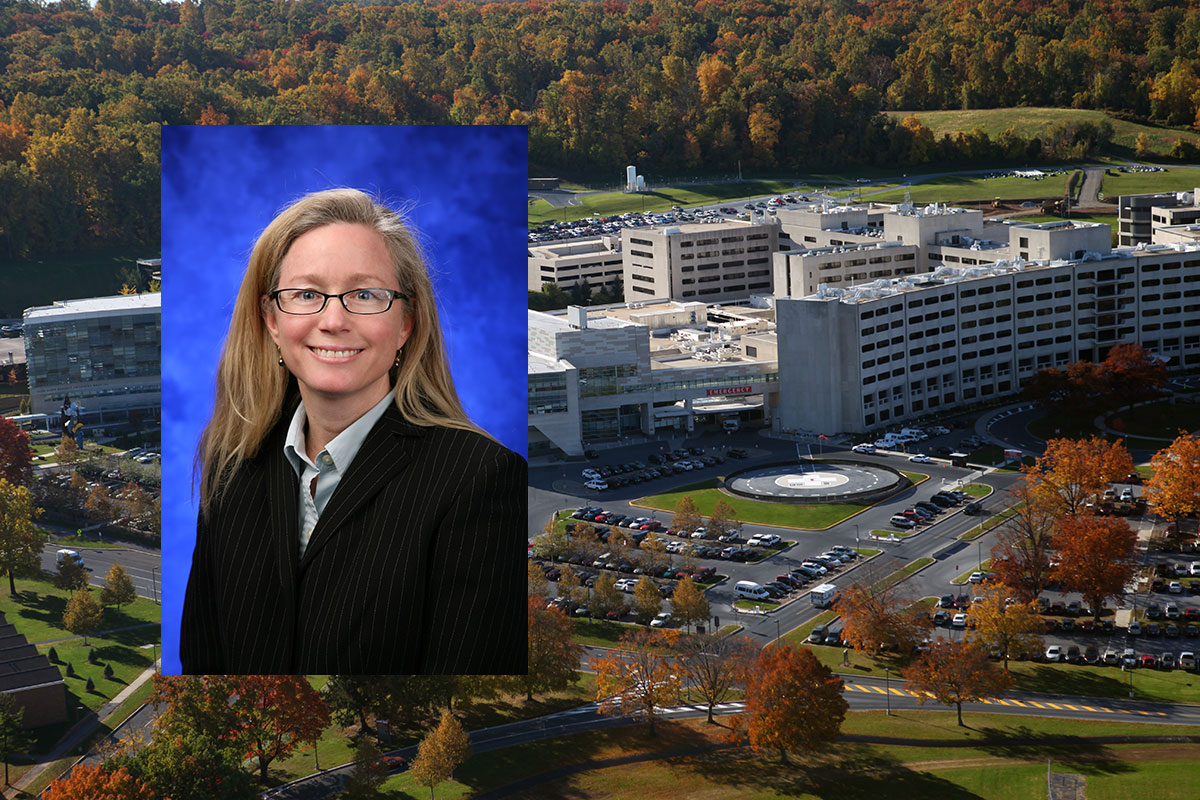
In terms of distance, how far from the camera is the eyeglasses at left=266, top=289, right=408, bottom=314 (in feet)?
19.0

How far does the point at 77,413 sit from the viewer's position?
2250 cm

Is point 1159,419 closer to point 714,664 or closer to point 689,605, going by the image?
point 689,605

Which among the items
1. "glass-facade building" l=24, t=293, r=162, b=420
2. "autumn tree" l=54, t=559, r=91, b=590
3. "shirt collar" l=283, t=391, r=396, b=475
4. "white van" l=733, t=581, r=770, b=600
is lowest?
"white van" l=733, t=581, r=770, b=600

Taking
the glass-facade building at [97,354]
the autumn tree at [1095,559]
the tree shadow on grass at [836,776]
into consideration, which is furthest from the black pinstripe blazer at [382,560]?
the glass-facade building at [97,354]

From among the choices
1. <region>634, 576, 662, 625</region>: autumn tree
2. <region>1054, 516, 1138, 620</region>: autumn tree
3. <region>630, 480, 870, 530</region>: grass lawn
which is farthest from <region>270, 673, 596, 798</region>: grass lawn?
<region>1054, 516, 1138, 620</region>: autumn tree

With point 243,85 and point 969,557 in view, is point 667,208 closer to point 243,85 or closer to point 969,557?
point 243,85

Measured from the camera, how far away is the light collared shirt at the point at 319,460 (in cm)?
590

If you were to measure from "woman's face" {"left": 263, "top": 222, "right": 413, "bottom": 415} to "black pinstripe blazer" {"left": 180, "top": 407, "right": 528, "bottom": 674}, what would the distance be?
0.86 feet

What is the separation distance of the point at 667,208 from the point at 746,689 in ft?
106

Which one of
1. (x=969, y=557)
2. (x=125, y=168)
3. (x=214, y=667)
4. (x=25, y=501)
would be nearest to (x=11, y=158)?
(x=125, y=168)

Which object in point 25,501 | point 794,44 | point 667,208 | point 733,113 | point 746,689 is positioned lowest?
point 746,689

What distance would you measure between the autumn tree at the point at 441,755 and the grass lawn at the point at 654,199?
30.5 m

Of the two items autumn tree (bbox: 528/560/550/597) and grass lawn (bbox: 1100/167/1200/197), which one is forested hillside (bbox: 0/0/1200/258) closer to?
grass lawn (bbox: 1100/167/1200/197)

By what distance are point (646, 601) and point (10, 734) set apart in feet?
22.2
